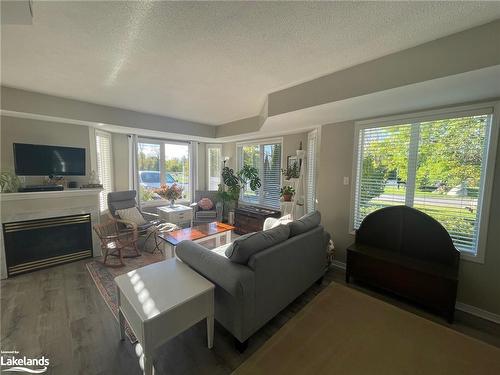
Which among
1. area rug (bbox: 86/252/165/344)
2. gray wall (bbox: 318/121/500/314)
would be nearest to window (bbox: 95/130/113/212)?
area rug (bbox: 86/252/165/344)

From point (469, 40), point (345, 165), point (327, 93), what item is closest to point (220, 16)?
point (327, 93)

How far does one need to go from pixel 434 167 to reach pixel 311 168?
5.52ft

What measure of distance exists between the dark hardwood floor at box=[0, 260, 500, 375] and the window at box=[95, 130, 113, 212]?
185 centimetres

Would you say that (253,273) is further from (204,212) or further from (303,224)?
(204,212)

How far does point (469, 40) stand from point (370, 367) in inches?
97.8

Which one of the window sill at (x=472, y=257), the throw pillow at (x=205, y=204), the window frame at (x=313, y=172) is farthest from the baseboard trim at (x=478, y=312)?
the throw pillow at (x=205, y=204)

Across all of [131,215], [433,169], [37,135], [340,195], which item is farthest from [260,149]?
[37,135]

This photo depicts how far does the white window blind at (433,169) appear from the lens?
209cm

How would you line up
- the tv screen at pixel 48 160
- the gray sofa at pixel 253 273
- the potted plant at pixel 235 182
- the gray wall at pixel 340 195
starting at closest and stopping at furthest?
the gray sofa at pixel 253 273
the gray wall at pixel 340 195
the tv screen at pixel 48 160
the potted plant at pixel 235 182

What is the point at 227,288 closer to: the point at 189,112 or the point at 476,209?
the point at 476,209

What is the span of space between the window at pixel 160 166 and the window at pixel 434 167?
13.6 ft

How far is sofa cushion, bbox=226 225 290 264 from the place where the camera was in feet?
5.34

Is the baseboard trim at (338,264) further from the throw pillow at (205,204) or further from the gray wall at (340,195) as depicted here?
the throw pillow at (205,204)

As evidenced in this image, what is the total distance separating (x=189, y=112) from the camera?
3.67 metres
